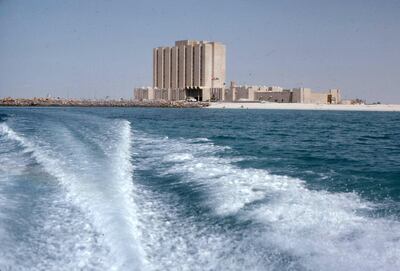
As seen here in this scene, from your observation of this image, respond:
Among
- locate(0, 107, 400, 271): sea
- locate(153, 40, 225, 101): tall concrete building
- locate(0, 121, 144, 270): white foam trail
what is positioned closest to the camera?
locate(0, 107, 400, 271): sea

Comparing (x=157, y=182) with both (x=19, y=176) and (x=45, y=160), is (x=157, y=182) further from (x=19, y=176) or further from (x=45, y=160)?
(x=45, y=160)

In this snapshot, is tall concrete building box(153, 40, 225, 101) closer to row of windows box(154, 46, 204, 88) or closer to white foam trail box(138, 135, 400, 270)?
row of windows box(154, 46, 204, 88)

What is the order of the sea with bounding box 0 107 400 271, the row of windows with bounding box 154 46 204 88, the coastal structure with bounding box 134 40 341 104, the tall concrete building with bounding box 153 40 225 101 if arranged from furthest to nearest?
the row of windows with bounding box 154 46 204 88
the tall concrete building with bounding box 153 40 225 101
the coastal structure with bounding box 134 40 341 104
the sea with bounding box 0 107 400 271

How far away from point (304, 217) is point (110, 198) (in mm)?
3822

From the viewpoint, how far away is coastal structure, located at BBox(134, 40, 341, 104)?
15688cm

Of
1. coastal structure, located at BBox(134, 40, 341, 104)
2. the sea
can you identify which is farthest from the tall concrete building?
→ the sea

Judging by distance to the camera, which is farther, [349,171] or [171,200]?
[349,171]

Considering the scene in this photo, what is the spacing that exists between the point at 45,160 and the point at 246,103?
135057 mm

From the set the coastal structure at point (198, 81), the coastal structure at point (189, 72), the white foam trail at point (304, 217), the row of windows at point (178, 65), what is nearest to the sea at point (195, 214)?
the white foam trail at point (304, 217)

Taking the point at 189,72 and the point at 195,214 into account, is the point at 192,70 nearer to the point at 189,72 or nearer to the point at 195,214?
the point at 189,72

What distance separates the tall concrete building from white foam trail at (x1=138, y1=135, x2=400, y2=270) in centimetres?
14936

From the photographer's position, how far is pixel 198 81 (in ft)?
545

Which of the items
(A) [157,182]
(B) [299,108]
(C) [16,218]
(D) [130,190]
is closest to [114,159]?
(A) [157,182]

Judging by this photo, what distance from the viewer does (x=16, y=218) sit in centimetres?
756
